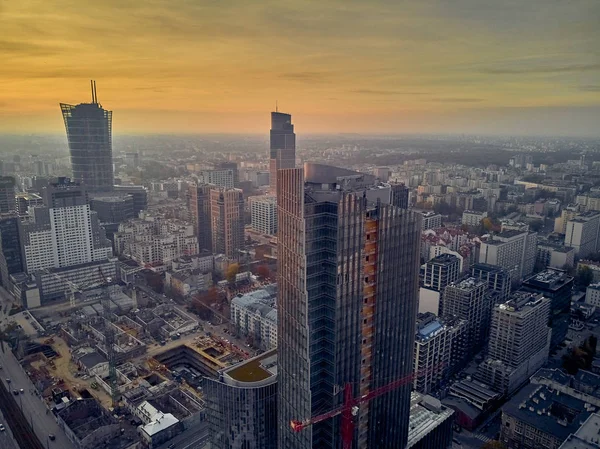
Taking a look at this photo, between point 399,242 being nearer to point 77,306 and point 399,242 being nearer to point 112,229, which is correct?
point 77,306

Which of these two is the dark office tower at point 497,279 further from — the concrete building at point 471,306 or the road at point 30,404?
the road at point 30,404

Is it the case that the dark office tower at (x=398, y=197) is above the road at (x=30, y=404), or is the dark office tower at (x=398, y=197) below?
above

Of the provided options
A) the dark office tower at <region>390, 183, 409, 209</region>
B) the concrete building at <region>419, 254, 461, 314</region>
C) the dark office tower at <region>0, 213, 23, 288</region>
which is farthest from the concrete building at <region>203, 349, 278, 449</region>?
the dark office tower at <region>0, 213, 23, 288</region>

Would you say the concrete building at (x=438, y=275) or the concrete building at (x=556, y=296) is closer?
the concrete building at (x=556, y=296)

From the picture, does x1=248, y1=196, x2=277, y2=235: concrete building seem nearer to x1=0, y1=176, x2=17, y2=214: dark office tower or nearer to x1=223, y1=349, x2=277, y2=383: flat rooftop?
x1=0, y1=176, x2=17, y2=214: dark office tower

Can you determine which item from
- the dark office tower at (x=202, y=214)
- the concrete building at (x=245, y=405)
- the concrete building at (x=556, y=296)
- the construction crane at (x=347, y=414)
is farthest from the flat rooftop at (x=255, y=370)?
the dark office tower at (x=202, y=214)

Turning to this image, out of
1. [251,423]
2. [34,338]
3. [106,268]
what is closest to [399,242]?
[251,423]
